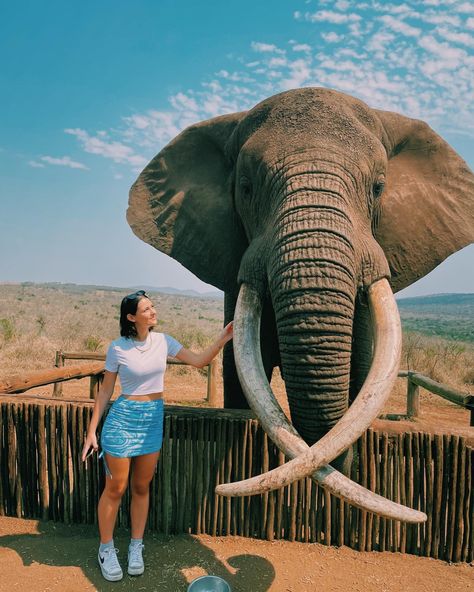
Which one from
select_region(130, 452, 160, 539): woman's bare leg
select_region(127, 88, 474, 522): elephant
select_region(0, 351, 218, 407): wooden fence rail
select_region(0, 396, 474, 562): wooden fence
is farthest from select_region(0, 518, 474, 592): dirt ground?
select_region(0, 351, 218, 407): wooden fence rail

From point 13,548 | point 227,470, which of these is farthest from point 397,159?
Result: point 13,548

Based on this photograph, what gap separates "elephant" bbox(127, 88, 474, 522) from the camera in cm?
267

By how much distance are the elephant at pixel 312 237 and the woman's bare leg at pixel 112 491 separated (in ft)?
3.14

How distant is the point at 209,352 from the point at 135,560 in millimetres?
1358

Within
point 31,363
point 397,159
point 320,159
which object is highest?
point 397,159

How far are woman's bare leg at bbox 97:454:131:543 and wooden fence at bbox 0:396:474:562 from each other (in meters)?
0.52

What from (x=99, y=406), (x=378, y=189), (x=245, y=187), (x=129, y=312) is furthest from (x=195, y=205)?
(x=99, y=406)

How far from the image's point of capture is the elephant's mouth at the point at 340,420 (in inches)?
88.1

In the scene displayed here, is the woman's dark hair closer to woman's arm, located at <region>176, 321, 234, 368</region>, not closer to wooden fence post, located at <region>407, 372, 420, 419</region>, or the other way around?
woman's arm, located at <region>176, 321, 234, 368</region>

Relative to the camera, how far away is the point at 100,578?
3012 mm

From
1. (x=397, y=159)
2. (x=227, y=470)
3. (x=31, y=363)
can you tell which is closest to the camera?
(x=227, y=470)

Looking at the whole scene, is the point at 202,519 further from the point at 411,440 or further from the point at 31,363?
the point at 31,363

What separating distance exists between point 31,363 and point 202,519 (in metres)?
11.8

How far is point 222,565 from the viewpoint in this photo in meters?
3.16
